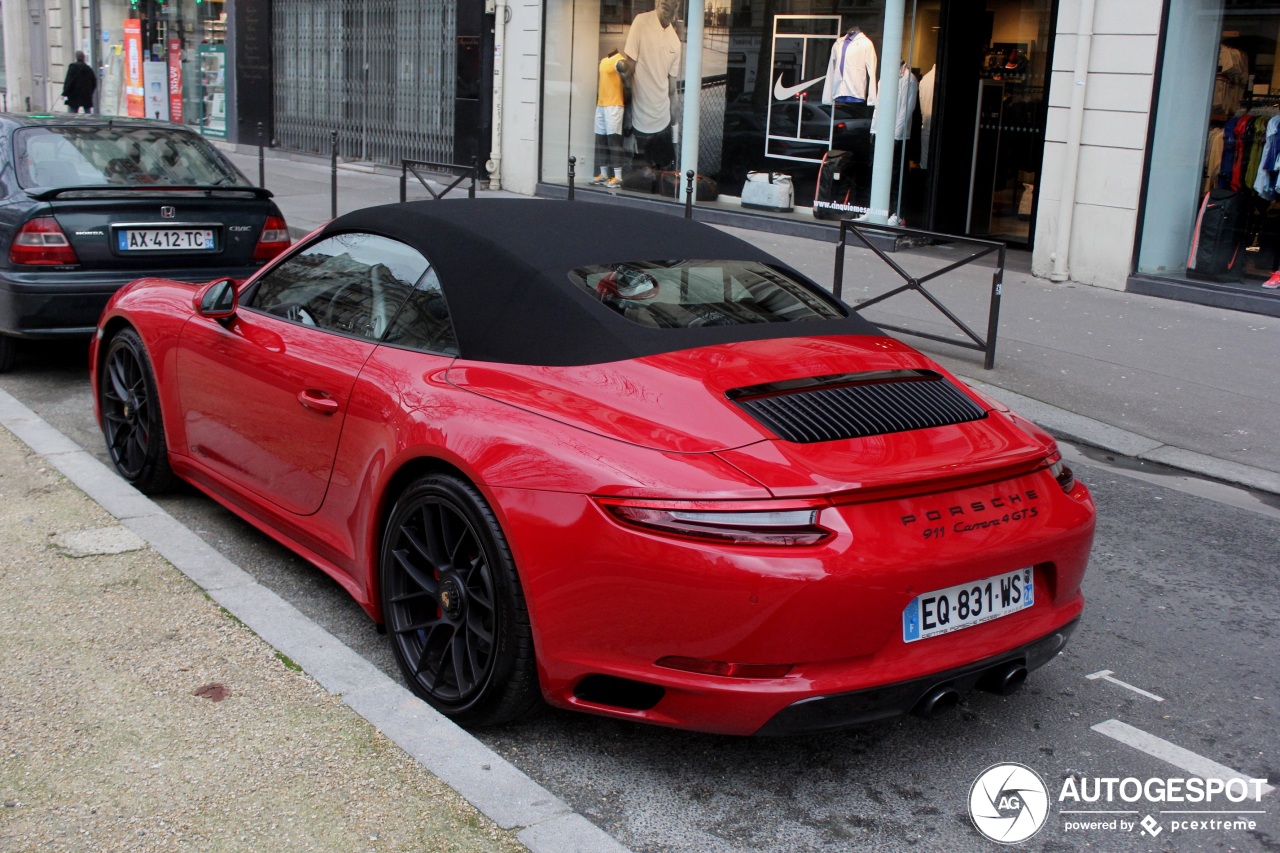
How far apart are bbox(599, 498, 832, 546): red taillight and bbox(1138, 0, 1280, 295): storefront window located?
10.1 meters

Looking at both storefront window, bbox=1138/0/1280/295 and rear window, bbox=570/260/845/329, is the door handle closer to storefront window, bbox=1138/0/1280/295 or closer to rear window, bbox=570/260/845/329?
rear window, bbox=570/260/845/329

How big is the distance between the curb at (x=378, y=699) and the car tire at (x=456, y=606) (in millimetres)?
125

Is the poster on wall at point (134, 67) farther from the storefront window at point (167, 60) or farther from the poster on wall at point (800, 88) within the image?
the poster on wall at point (800, 88)

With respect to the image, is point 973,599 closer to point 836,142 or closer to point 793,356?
point 793,356

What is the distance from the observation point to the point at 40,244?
763 centimetres

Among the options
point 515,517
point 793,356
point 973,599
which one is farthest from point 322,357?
point 973,599

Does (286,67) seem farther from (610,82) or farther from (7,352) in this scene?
(7,352)

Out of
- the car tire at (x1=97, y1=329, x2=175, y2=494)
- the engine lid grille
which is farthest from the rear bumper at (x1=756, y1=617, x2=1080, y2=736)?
the car tire at (x1=97, y1=329, x2=175, y2=494)

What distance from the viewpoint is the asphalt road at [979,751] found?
11.3 feet

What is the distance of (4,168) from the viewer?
8086 mm

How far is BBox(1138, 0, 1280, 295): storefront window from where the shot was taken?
39.1ft

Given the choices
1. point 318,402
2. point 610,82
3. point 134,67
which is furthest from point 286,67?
point 318,402

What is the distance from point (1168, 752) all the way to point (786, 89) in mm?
13151

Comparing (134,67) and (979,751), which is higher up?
(134,67)
